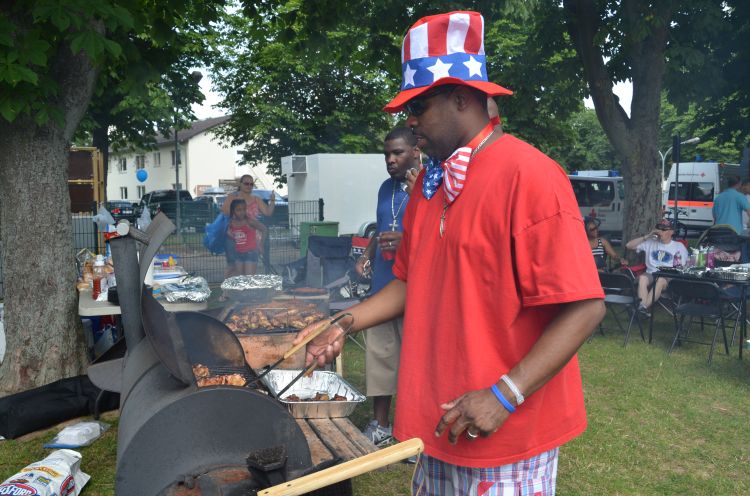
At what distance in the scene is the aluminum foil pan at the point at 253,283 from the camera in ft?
22.5

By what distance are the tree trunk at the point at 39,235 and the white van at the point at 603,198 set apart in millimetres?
21131

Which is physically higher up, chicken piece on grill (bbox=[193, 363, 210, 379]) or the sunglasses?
the sunglasses

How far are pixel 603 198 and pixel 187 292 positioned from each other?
21.4 m

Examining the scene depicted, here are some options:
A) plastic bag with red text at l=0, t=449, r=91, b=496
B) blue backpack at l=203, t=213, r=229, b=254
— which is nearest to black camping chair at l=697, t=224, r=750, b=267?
blue backpack at l=203, t=213, r=229, b=254

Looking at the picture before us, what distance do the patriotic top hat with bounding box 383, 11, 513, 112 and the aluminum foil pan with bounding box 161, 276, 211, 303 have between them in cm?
426

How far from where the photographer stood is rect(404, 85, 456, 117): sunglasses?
1929mm

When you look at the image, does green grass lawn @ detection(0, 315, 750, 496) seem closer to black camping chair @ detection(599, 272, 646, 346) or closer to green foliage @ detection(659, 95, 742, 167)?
black camping chair @ detection(599, 272, 646, 346)

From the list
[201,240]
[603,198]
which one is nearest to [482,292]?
[201,240]

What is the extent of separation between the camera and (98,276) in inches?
241

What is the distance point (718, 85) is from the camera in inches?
512

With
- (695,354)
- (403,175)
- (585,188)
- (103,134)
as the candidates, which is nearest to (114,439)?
(403,175)

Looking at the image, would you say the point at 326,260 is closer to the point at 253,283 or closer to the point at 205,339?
the point at 253,283

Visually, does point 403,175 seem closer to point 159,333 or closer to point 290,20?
point 159,333

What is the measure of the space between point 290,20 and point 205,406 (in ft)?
21.1
